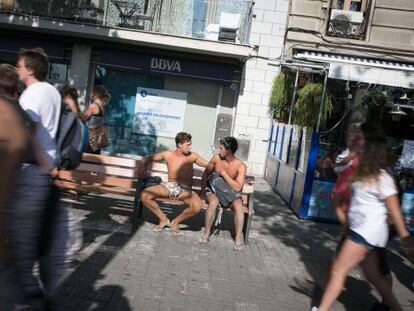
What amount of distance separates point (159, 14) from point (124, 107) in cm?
281

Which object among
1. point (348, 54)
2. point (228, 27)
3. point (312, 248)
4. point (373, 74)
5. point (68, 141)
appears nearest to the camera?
point (68, 141)

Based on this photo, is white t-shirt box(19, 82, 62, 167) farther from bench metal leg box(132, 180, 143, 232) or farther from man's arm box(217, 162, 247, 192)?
man's arm box(217, 162, 247, 192)

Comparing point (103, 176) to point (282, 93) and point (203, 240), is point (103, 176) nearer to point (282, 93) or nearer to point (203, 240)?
point (203, 240)

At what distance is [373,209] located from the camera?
383cm

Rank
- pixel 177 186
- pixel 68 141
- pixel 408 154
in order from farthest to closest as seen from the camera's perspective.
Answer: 1. pixel 408 154
2. pixel 177 186
3. pixel 68 141

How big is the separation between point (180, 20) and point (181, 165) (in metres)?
7.92

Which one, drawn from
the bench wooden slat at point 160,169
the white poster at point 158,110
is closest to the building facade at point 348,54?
the white poster at point 158,110

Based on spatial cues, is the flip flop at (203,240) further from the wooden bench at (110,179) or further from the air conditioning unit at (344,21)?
the air conditioning unit at (344,21)

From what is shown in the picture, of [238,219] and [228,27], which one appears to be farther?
[228,27]

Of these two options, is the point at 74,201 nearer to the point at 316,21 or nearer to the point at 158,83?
the point at 158,83

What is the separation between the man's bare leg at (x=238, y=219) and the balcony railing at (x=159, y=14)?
8.04 m

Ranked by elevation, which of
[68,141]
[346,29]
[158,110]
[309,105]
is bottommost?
[68,141]

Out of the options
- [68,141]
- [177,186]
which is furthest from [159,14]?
[68,141]

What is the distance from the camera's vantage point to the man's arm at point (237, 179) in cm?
648
